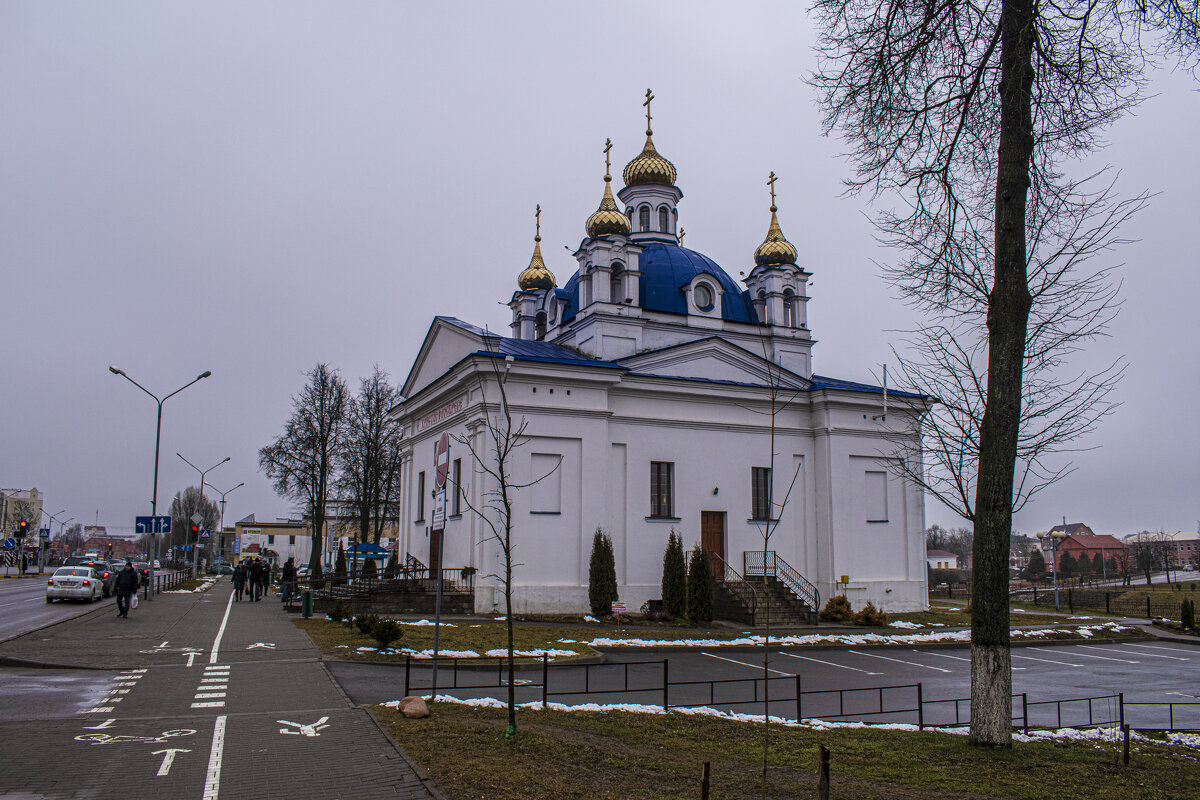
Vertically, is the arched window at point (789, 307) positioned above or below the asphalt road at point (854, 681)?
above

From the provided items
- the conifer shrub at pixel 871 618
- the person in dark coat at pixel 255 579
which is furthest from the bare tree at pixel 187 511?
the conifer shrub at pixel 871 618

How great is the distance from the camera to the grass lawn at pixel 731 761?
814 centimetres

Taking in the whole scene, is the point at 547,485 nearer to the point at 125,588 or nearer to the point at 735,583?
the point at 735,583

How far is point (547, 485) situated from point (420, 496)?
9.70 meters

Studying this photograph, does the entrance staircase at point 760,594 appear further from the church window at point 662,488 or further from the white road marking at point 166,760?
the white road marking at point 166,760

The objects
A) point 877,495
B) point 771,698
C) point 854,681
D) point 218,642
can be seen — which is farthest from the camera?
point 877,495

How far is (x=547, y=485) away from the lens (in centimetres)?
2881

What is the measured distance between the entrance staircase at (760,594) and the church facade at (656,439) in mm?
236

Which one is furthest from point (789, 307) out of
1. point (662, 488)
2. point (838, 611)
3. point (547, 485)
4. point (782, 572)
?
point (547, 485)

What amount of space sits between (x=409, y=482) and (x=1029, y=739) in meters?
30.6

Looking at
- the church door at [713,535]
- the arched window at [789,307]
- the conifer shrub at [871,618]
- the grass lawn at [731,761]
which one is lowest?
the conifer shrub at [871,618]

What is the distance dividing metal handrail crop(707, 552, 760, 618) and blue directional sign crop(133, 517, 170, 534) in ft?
74.8

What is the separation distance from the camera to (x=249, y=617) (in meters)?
25.5

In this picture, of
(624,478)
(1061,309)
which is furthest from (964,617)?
(1061,309)
